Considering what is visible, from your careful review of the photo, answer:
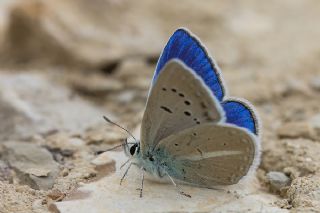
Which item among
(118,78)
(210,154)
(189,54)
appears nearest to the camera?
(189,54)

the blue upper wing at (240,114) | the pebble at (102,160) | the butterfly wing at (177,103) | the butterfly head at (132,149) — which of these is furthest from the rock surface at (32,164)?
the blue upper wing at (240,114)

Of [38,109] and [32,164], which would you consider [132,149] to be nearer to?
[32,164]

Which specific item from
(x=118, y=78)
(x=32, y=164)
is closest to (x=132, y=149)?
(x=32, y=164)

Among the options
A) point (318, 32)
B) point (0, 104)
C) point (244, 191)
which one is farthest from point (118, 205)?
point (318, 32)

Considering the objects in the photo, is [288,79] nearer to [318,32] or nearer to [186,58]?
[318,32]

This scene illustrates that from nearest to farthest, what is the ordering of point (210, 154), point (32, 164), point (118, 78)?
1. point (210, 154)
2. point (32, 164)
3. point (118, 78)

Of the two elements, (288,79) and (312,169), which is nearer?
(312,169)

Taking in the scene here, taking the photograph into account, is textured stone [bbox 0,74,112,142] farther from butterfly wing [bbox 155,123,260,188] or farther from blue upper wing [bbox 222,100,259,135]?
blue upper wing [bbox 222,100,259,135]

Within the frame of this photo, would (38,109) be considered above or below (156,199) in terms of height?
above
